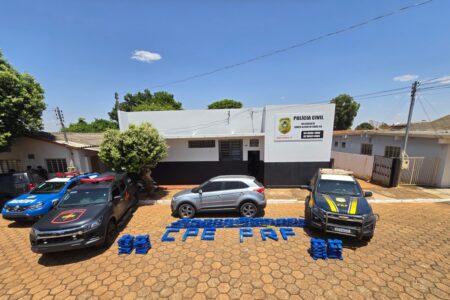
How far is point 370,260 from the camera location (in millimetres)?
4477

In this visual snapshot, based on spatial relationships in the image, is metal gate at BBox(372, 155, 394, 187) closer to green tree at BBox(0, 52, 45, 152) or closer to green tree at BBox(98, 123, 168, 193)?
green tree at BBox(98, 123, 168, 193)

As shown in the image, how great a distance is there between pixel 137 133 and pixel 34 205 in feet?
14.7

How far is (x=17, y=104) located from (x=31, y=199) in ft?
18.7

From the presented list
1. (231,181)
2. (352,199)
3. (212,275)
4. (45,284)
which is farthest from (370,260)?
(45,284)

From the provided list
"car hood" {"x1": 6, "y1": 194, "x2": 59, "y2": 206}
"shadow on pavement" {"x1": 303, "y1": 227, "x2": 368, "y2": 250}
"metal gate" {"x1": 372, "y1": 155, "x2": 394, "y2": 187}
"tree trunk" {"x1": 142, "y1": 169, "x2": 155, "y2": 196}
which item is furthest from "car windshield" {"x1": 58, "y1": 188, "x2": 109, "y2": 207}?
"metal gate" {"x1": 372, "y1": 155, "x2": 394, "y2": 187}

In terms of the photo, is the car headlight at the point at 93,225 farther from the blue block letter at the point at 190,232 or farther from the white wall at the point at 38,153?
the white wall at the point at 38,153

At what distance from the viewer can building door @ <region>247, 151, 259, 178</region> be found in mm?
11297

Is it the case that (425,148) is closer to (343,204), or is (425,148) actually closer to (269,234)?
(343,204)

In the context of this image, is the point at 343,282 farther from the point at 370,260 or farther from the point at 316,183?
the point at 316,183

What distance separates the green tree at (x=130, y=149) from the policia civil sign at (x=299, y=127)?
662cm

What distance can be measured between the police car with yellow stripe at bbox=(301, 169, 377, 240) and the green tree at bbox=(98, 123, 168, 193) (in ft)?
23.2

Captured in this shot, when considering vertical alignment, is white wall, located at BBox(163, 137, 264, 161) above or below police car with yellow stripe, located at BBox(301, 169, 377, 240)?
above

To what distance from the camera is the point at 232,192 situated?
22.1 feet

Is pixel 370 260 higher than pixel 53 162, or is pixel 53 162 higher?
pixel 53 162
